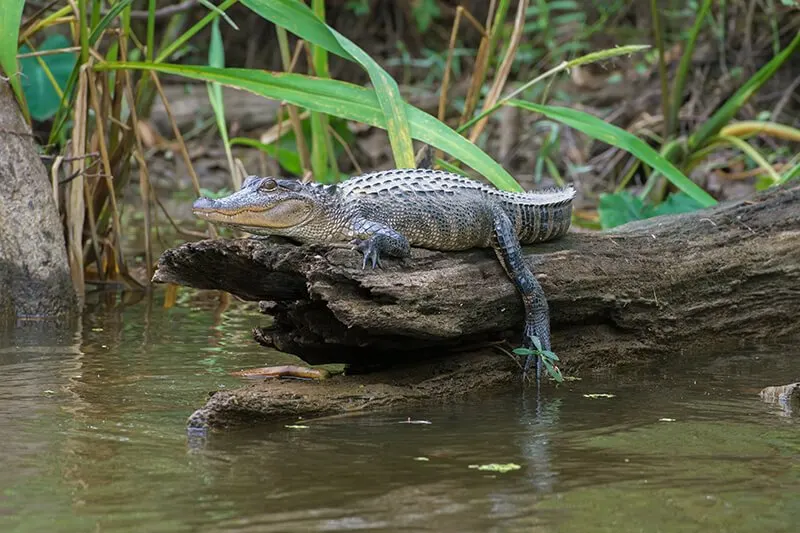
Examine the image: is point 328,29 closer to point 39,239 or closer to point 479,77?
point 479,77

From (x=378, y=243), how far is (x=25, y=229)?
2530 millimetres

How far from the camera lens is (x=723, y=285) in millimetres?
5273

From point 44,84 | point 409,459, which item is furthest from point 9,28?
point 44,84

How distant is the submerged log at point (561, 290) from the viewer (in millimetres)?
4129

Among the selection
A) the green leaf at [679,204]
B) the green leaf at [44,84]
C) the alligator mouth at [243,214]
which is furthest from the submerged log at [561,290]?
the green leaf at [44,84]

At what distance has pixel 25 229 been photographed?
19.6ft

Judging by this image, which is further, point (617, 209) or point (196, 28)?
point (617, 209)

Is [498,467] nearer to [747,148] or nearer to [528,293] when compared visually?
[528,293]

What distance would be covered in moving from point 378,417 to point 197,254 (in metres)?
0.88

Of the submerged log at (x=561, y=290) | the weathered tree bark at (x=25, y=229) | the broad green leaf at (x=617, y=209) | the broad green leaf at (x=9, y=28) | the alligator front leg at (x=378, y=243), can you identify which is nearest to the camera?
the submerged log at (x=561, y=290)

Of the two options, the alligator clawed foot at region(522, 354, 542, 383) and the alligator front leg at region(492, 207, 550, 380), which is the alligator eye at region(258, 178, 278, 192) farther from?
the alligator clawed foot at region(522, 354, 542, 383)

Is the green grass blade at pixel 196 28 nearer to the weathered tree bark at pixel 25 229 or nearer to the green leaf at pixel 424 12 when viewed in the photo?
the weathered tree bark at pixel 25 229

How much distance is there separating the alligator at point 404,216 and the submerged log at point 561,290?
0.28ft

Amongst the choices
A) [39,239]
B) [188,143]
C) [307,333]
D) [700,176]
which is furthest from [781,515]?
[188,143]
